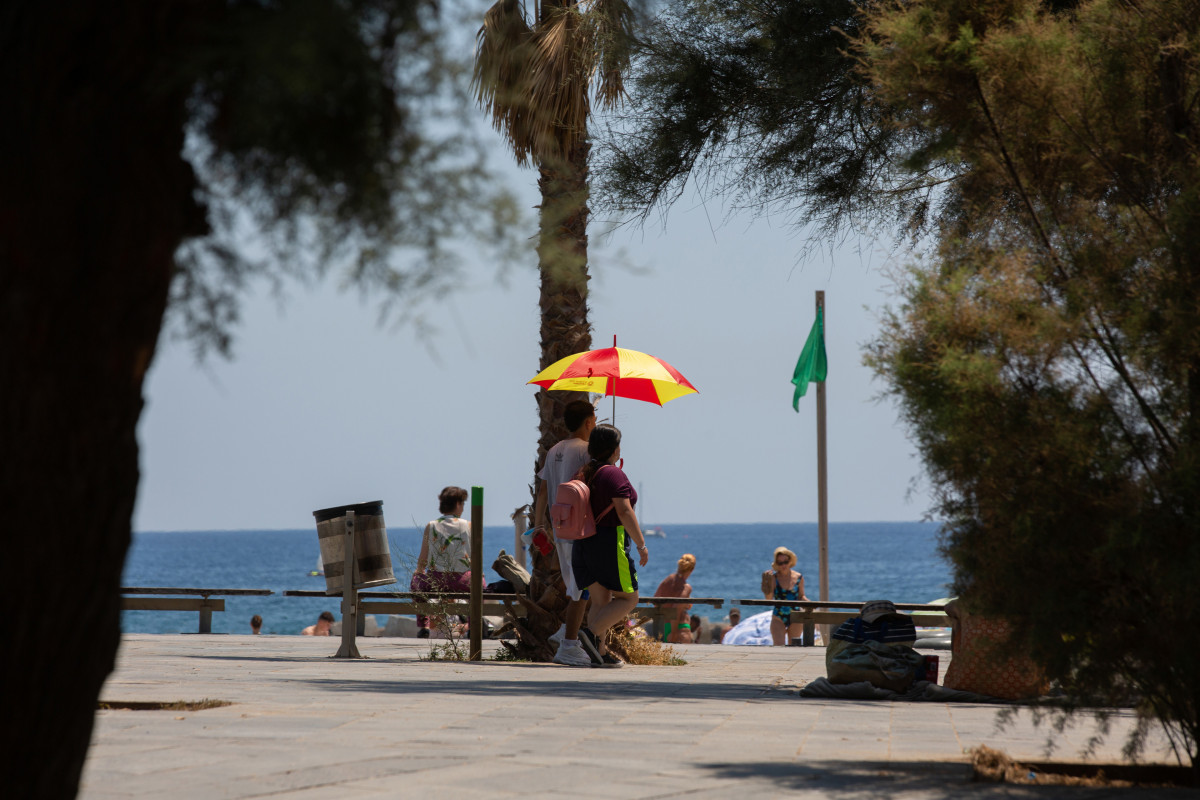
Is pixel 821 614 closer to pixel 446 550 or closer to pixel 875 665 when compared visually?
pixel 446 550

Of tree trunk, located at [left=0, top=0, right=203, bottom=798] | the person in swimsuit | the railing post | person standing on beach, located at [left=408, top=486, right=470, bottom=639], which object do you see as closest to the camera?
tree trunk, located at [left=0, top=0, right=203, bottom=798]

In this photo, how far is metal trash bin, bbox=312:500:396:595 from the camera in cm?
1015

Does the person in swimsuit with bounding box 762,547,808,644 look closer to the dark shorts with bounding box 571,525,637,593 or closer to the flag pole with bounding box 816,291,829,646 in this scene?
the flag pole with bounding box 816,291,829,646

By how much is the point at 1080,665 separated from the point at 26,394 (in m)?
3.44

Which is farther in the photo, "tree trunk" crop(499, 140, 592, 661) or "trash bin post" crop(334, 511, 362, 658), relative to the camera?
"trash bin post" crop(334, 511, 362, 658)

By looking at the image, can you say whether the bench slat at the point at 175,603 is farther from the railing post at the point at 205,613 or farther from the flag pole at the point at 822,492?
the flag pole at the point at 822,492

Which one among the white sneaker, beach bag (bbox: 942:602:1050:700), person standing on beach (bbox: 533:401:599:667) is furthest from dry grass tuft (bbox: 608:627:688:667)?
beach bag (bbox: 942:602:1050:700)

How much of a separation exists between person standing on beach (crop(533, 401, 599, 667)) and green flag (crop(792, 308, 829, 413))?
27.4 ft

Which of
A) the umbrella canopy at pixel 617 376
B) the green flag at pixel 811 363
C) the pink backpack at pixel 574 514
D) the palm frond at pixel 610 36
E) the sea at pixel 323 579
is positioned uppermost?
the palm frond at pixel 610 36

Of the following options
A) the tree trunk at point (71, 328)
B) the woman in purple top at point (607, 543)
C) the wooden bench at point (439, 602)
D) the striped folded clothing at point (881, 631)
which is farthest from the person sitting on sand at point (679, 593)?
the tree trunk at point (71, 328)

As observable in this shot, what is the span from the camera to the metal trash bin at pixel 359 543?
1015 centimetres

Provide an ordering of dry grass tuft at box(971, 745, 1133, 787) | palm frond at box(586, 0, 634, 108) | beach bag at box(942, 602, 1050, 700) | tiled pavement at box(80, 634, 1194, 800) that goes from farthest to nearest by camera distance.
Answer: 1. palm frond at box(586, 0, 634, 108)
2. beach bag at box(942, 602, 1050, 700)
3. dry grass tuft at box(971, 745, 1133, 787)
4. tiled pavement at box(80, 634, 1194, 800)

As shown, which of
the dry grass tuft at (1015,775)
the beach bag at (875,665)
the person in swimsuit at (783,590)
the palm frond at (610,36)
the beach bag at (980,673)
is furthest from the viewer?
the person in swimsuit at (783,590)

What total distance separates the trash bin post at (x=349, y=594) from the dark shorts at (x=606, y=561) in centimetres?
239
